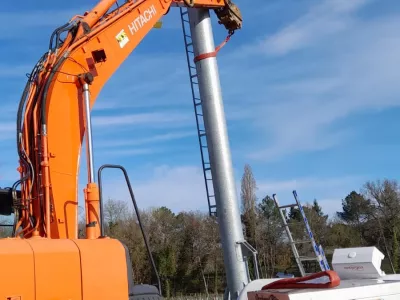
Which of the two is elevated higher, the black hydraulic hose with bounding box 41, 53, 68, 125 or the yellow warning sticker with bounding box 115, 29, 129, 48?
the yellow warning sticker with bounding box 115, 29, 129, 48

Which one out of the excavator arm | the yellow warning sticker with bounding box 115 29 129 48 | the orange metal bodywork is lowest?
the orange metal bodywork

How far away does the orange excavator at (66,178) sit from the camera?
12.7ft

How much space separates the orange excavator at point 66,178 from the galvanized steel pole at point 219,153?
5.34ft

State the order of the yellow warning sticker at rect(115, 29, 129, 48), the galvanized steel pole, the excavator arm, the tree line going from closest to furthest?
the excavator arm
the yellow warning sticker at rect(115, 29, 129, 48)
the galvanized steel pole
the tree line

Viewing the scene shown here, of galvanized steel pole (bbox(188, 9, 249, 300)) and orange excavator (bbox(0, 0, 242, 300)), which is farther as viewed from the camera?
galvanized steel pole (bbox(188, 9, 249, 300))

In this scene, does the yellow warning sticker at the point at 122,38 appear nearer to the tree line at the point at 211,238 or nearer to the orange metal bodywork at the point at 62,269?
the orange metal bodywork at the point at 62,269

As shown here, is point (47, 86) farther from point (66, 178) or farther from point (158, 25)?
point (158, 25)

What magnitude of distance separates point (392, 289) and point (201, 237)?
1172 inches

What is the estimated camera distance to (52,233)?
201 inches

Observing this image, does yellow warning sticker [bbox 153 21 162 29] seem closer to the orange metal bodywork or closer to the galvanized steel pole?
the galvanized steel pole

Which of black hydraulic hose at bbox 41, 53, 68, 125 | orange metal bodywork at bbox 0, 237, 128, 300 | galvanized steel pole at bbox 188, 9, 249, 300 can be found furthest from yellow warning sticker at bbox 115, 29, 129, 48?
orange metal bodywork at bbox 0, 237, 128, 300

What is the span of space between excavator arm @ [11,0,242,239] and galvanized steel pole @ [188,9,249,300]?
2308 mm

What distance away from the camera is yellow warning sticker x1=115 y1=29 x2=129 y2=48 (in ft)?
22.5

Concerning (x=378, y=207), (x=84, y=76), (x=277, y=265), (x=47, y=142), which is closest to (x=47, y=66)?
(x=84, y=76)
